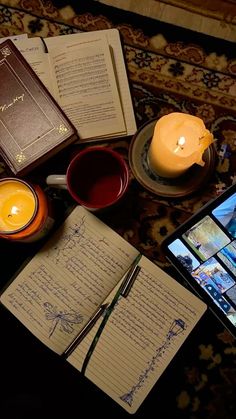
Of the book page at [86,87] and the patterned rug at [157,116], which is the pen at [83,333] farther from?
the book page at [86,87]

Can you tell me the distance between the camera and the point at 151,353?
0.91 meters

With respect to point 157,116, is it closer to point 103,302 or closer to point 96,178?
point 96,178

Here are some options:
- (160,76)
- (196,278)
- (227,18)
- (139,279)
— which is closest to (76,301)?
(139,279)

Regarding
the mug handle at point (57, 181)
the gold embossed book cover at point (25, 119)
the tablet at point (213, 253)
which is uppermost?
the gold embossed book cover at point (25, 119)

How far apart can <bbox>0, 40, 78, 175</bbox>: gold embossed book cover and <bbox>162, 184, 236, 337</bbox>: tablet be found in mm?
305

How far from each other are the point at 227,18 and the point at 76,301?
2.30 feet

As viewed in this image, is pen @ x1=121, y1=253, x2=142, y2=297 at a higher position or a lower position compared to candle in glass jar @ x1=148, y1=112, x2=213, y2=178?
lower

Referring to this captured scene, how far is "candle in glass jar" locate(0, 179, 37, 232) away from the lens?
87 centimetres

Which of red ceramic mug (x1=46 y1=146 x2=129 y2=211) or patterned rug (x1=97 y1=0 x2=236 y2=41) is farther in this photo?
patterned rug (x1=97 y1=0 x2=236 y2=41)

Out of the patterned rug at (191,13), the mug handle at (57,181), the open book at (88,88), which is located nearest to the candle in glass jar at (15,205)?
the mug handle at (57,181)

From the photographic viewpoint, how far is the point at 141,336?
Answer: 3.00ft

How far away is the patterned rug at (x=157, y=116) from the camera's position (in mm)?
948

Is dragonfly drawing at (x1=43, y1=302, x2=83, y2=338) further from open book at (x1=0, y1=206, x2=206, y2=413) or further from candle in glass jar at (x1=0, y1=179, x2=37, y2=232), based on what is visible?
candle in glass jar at (x1=0, y1=179, x2=37, y2=232)

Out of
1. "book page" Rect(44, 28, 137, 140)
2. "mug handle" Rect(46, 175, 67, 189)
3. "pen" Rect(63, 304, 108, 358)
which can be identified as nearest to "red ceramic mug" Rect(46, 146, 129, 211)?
"mug handle" Rect(46, 175, 67, 189)
